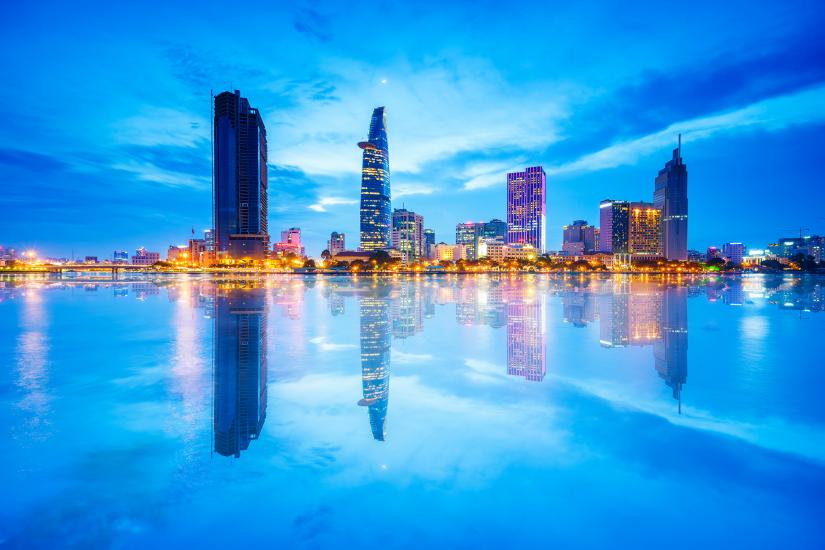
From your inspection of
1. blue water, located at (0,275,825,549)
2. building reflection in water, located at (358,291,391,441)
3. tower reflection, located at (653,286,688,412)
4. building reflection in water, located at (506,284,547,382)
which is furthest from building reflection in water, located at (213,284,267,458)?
tower reflection, located at (653,286,688,412)

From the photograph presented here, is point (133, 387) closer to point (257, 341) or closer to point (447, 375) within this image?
point (257, 341)

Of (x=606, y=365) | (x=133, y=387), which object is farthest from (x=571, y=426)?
(x=133, y=387)

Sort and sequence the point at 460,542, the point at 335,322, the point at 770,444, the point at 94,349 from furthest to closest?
the point at 335,322
the point at 94,349
the point at 770,444
the point at 460,542

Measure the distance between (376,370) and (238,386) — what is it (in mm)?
3155

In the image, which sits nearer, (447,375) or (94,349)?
(447,375)

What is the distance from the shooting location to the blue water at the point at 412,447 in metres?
4.66

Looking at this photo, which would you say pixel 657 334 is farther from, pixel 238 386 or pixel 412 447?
pixel 238 386

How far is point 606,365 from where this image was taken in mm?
11508

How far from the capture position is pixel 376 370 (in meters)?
11.0

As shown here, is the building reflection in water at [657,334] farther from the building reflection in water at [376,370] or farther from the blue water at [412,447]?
the building reflection in water at [376,370]

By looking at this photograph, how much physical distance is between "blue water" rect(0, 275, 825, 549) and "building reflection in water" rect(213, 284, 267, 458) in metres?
0.05

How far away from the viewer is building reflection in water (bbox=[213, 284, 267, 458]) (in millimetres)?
6879

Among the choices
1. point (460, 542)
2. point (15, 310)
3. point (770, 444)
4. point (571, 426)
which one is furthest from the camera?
point (15, 310)

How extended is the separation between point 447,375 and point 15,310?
1116 inches
